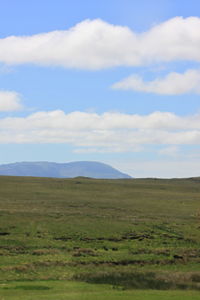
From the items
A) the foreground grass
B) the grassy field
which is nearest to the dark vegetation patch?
the grassy field

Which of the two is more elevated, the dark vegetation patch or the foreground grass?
the foreground grass

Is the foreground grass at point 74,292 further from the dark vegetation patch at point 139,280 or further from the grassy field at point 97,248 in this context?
the dark vegetation patch at point 139,280

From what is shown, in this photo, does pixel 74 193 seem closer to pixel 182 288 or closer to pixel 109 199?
pixel 109 199

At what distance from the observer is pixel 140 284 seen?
3594 centimetres

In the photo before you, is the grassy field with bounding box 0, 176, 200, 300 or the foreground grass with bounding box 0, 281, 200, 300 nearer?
the foreground grass with bounding box 0, 281, 200, 300

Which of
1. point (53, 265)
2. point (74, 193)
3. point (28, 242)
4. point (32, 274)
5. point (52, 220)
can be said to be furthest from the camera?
point (74, 193)

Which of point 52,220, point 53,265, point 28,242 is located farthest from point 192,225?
point 53,265

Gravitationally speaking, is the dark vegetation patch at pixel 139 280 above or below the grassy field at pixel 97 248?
below

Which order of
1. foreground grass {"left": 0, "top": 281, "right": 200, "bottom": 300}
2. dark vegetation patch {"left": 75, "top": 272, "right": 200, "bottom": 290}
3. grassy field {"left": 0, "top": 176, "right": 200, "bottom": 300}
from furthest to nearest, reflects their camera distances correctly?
1. dark vegetation patch {"left": 75, "top": 272, "right": 200, "bottom": 290}
2. grassy field {"left": 0, "top": 176, "right": 200, "bottom": 300}
3. foreground grass {"left": 0, "top": 281, "right": 200, "bottom": 300}

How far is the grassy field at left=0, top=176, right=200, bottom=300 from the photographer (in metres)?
33.8

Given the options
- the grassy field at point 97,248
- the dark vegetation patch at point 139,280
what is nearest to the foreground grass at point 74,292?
the grassy field at point 97,248

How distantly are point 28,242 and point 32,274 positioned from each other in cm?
1503

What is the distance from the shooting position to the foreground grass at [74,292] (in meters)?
29.8

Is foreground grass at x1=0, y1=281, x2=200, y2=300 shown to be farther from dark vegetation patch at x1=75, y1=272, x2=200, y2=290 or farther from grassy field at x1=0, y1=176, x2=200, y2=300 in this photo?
dark vegetation patch at x1=75, y1=272, x2=200, y2=290
